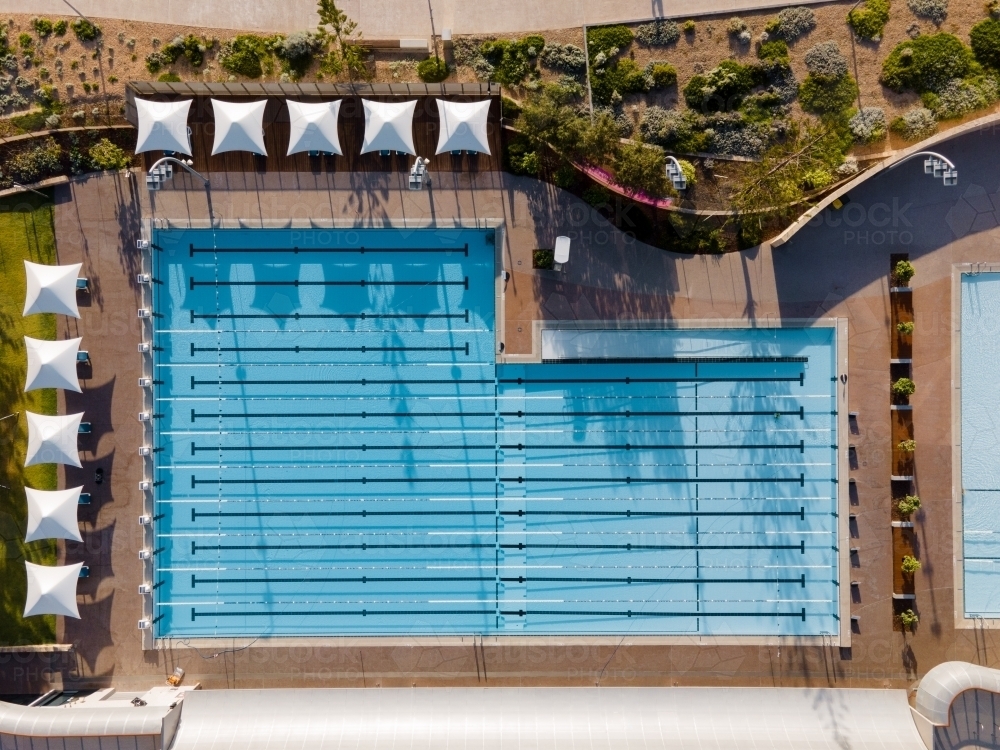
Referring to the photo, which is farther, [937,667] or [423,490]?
[423,490]

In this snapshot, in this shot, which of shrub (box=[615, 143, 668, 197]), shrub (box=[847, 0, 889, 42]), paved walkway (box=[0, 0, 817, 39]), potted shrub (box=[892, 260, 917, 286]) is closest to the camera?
shrub (box=[615, 143, 668, 197])

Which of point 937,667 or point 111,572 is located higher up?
point 111,572

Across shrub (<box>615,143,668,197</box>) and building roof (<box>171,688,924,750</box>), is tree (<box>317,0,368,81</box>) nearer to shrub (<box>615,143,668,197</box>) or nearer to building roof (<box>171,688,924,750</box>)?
shrub (<box>615,143,668,197</box>)

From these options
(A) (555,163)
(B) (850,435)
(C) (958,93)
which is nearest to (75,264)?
(A) (555,163)

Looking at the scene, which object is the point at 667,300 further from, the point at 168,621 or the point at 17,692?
the point at 17,692

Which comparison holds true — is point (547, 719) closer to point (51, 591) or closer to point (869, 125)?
point (51, 591)

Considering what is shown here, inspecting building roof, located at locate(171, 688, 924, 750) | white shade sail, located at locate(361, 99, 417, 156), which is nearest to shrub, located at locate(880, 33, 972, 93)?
white shade sail, located at locate(361, 99, 417, 156)

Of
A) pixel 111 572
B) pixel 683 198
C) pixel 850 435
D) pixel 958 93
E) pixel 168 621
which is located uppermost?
pixel 958 93
